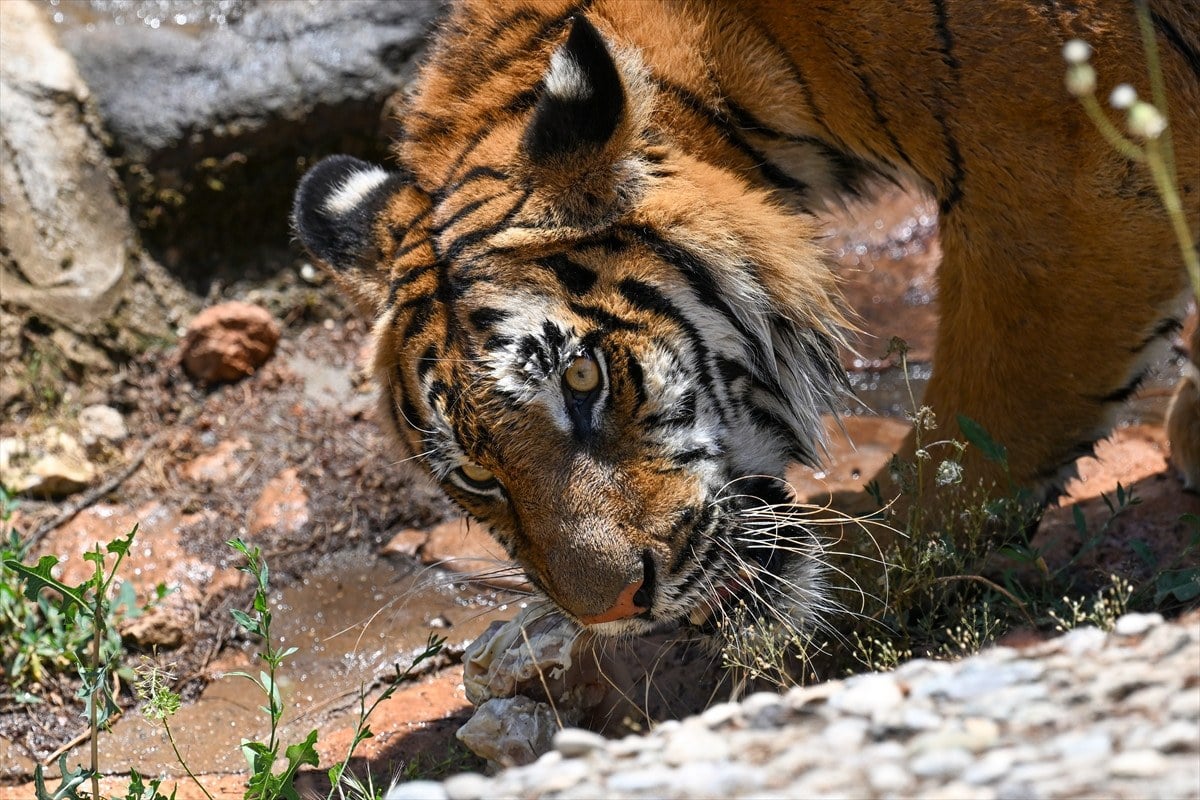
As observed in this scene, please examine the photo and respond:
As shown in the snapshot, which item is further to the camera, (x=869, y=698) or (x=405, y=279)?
(x=405, y=279)

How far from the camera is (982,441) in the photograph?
126 inches

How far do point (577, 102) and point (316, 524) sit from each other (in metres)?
2.67

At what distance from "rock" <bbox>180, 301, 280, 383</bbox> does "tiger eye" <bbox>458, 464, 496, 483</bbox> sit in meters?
2.92

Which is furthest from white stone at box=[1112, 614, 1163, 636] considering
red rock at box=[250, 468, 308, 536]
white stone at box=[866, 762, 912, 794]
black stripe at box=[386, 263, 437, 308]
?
red rock at box=[250, 468, 308, 536]

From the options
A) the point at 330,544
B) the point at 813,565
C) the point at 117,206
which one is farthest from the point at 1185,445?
the point at 117,206

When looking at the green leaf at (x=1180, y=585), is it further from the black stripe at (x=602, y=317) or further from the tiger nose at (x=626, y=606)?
the black stripe at (x=602, y=317)

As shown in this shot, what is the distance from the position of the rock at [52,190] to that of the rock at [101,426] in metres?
0.42

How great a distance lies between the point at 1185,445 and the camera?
12.7 ft

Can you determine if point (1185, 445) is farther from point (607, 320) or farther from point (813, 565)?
point (607, 320)

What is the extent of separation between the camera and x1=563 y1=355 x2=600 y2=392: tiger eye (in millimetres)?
2900

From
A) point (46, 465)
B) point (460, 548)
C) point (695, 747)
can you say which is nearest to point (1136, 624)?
point (695, 747)

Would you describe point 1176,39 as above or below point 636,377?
above

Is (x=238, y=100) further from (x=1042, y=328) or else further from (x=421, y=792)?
(x=421, y=792)

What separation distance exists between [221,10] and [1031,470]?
4669 mm
